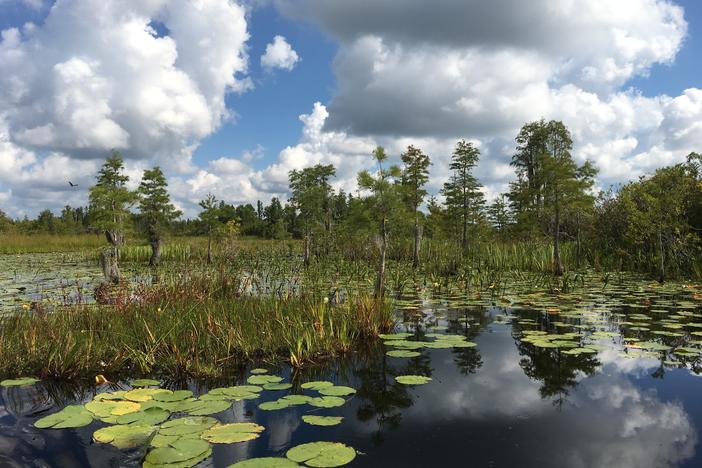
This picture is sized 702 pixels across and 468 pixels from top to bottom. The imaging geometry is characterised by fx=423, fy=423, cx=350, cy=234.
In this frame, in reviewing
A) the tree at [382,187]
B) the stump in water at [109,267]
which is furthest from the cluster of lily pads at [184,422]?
the stump in water at [109,267]

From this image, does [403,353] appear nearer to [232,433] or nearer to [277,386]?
[277,386]

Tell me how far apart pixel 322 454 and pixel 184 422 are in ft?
4.09

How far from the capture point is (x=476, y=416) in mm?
3805

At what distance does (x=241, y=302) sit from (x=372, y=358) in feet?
9.33

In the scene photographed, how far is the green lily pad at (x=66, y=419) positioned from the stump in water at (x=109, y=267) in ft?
31.0

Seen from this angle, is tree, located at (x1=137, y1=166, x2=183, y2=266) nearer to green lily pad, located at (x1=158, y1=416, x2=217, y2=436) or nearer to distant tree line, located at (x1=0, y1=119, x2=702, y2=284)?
distant tree line, located at (x1=0, y1=119, x2=702, y2=284)

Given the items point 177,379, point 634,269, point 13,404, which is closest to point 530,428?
point 177,379

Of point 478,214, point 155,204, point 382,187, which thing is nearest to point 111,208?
point 155,204

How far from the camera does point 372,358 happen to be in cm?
555

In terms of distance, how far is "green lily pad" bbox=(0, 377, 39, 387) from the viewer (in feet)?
14.5

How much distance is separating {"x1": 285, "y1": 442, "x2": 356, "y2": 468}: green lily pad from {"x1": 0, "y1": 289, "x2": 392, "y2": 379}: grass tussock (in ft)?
7.11

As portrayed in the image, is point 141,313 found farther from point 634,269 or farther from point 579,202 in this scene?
point 634,269

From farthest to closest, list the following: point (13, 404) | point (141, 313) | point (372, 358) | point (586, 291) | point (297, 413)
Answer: point (586, 291) → point (141, 313) → point (372, 358) → point (13, 404) → point (297, 413)

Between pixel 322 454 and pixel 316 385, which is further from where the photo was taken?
pixel 316 385
